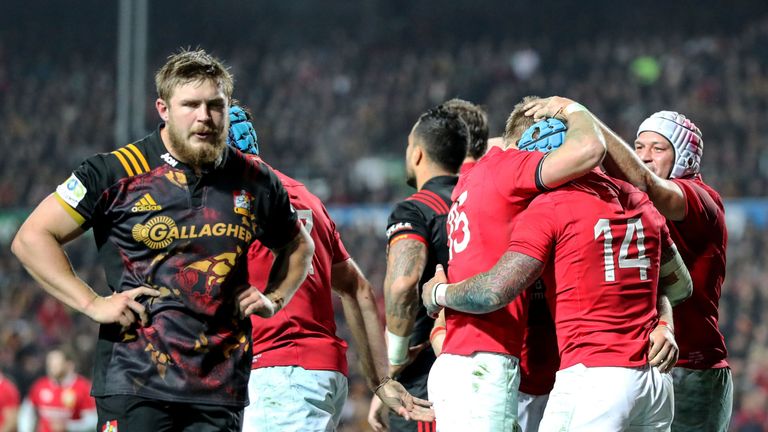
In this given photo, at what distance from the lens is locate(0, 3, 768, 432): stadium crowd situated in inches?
815

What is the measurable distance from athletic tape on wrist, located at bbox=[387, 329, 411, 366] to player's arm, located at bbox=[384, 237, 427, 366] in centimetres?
2

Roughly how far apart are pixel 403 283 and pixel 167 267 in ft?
5.22

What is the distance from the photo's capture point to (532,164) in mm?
4441

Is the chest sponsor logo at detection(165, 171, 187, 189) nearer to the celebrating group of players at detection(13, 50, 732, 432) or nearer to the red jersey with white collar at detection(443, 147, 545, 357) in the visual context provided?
the celebrating group of players at detection(13, 50, 732, 432)

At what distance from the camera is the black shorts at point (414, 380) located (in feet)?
19.0

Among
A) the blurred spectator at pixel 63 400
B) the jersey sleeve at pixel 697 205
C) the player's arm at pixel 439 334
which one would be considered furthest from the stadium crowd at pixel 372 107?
the player's arm at pixel 439 334

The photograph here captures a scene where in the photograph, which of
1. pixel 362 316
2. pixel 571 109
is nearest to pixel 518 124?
pixel 571 109

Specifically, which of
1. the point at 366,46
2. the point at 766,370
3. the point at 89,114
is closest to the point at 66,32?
the point at 89,114

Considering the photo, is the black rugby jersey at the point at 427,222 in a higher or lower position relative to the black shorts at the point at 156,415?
higher

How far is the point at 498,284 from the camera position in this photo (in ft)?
14.1

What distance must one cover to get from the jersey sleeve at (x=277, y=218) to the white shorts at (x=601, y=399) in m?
1.29

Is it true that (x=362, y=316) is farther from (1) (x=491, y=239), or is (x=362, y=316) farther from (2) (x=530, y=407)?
(1) (x=491, y=239)

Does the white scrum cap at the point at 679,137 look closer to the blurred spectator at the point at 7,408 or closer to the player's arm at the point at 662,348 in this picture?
the player's arm at the point at 662,348

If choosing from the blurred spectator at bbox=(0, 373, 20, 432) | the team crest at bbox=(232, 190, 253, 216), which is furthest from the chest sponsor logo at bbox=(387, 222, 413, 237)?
the blurred spectator at bbox=(0, 373, 20, 432)
